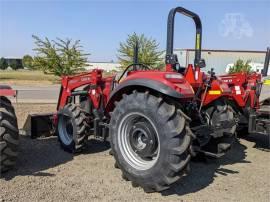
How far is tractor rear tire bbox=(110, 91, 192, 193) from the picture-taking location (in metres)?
4.25

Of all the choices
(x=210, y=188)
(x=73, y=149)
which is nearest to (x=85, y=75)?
(x=73, y=149)

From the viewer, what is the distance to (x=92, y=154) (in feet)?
21.3

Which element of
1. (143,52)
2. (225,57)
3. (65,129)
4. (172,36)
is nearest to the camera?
(172,36)

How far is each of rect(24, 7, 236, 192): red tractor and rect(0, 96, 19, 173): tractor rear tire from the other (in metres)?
1.30

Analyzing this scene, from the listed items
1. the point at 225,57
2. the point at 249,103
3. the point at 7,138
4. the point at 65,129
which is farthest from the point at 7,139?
the point at 225,57

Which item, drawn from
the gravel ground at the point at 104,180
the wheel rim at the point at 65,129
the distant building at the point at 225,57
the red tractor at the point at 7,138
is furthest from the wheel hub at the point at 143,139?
the distant building at the point at 225,57

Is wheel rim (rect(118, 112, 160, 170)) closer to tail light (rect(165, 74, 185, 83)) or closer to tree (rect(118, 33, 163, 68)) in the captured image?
tail light (rect(165, 74, 185, 83))

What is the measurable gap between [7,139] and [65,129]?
7.40 ft

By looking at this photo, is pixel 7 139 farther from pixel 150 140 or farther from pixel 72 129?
pixel 72 129

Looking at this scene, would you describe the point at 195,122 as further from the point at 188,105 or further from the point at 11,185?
the point at 11,185

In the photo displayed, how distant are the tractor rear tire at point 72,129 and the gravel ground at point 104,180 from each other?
17 cm

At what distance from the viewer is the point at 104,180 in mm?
5008

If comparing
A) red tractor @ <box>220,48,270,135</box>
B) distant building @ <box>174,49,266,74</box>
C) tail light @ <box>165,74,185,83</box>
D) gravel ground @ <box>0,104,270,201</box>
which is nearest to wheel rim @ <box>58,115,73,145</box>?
gravel ground @ <box>0,104,270,201</box>

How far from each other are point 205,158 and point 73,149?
233 centimetres
